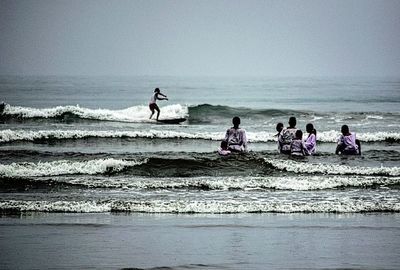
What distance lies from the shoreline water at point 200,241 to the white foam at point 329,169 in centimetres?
486

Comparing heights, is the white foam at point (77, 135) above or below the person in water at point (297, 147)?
below

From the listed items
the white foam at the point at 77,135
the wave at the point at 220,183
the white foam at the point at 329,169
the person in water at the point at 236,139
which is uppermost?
the person in water at the point at 236,139

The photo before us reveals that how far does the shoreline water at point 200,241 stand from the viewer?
8.56 metres

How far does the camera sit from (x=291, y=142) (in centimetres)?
1855

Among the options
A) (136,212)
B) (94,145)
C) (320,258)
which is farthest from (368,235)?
(94,145)

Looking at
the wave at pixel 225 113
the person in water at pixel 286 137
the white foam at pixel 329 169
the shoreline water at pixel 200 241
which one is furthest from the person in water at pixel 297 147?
the wave at pixel 225 113

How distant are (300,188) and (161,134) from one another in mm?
11825

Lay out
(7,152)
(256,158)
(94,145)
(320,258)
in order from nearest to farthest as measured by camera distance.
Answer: (320,258), (256,158), (7,152), (94,145)

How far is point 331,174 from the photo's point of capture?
54.4 feet

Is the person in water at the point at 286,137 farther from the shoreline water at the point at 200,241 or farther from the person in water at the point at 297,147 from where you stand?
the shoreline water at the point at 200,241

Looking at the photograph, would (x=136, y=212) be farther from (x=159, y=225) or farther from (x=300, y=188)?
(x=300, y=188)

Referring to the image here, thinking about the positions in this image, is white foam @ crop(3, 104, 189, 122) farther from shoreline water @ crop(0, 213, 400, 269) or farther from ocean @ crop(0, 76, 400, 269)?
shoreline water @ crop(0, 213, 400, 269)

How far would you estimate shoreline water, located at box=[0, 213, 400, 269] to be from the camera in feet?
28.1

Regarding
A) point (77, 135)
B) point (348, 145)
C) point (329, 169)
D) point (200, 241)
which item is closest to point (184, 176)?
point (329, 169)
